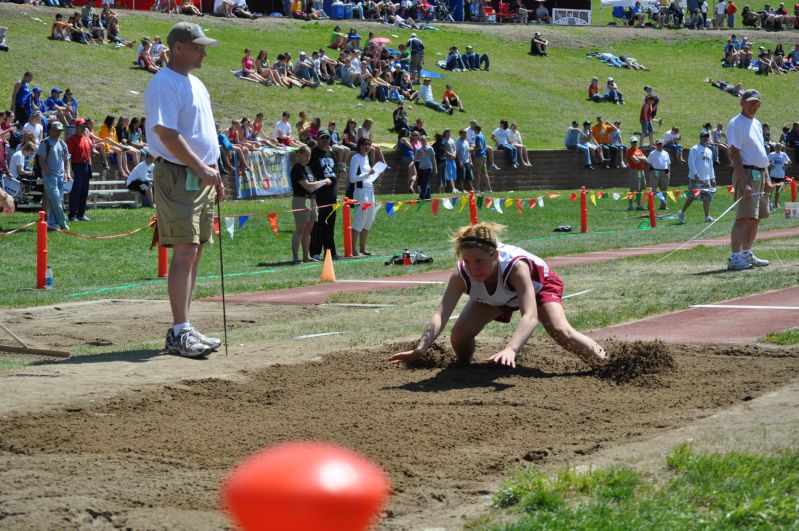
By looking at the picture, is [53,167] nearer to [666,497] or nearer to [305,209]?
[305,209]

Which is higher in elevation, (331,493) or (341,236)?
(331,493)

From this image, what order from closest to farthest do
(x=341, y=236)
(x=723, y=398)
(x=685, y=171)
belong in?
(x=723, y=398)
(x=341, y=236)
(x=685, y=171)

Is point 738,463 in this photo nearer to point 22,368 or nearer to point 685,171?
point 22,368

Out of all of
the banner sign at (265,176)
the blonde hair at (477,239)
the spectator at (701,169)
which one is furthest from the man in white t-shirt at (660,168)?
the blonde hair at (477,239)

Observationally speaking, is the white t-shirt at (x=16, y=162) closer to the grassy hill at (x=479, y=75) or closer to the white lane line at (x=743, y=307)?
the grassy hill at (x=479, y=75)

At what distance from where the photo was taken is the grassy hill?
34.4 metres

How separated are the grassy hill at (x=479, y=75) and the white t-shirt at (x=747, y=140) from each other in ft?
66.9

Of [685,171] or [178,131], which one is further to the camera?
[685,171]

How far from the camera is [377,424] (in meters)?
6.45

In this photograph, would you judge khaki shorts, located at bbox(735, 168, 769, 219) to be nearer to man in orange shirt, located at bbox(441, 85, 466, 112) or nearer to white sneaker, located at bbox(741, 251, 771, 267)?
white sneaker, located at bbox(741, 251, 771, 267)

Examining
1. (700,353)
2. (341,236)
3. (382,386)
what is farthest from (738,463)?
(341,236)

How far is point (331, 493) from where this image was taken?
1.95m

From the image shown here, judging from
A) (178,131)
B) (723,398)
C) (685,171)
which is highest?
(178,131)

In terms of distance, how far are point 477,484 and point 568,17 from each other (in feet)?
209
